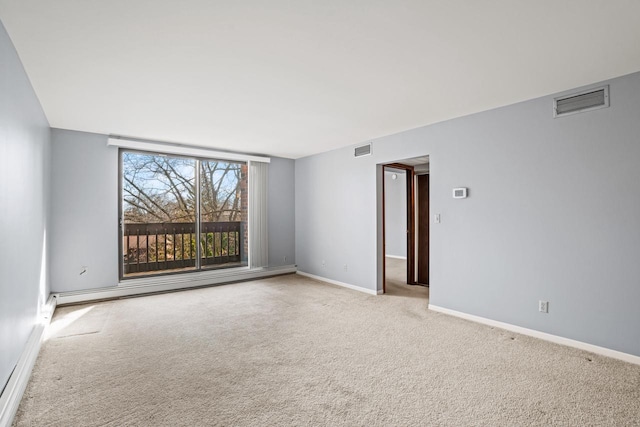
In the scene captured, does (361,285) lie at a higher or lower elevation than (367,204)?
lower

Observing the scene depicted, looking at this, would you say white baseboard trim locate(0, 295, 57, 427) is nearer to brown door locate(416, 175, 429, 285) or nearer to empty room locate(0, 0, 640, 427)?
empty room locate(0, 0, 640, 427)

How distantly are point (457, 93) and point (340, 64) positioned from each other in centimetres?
137

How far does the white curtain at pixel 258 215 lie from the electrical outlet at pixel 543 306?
4.59m

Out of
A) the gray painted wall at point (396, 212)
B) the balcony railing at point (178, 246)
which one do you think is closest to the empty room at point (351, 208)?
the balcony railing at point (178, 246)

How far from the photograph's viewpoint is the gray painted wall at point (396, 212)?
9.09 metres

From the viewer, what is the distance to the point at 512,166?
340 centimetres

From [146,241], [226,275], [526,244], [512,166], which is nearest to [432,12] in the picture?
[512,166]

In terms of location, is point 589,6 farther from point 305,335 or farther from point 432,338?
point 305,335

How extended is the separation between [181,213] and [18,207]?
3317mm

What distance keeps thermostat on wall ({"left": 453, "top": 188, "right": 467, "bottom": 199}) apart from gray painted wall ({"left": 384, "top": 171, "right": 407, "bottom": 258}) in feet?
16.9

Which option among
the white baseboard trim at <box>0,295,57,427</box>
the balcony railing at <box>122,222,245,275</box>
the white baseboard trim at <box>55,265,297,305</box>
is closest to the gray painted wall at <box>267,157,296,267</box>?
the white baseboard trim at <box>55,265,297,305</box>

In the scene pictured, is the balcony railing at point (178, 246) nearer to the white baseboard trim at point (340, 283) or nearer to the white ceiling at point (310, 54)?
the white baseboard trim at point (340, 283)

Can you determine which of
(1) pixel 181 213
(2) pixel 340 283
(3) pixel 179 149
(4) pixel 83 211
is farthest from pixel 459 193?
(4) pixel 83 211

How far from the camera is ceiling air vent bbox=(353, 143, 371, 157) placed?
16.7 feet
